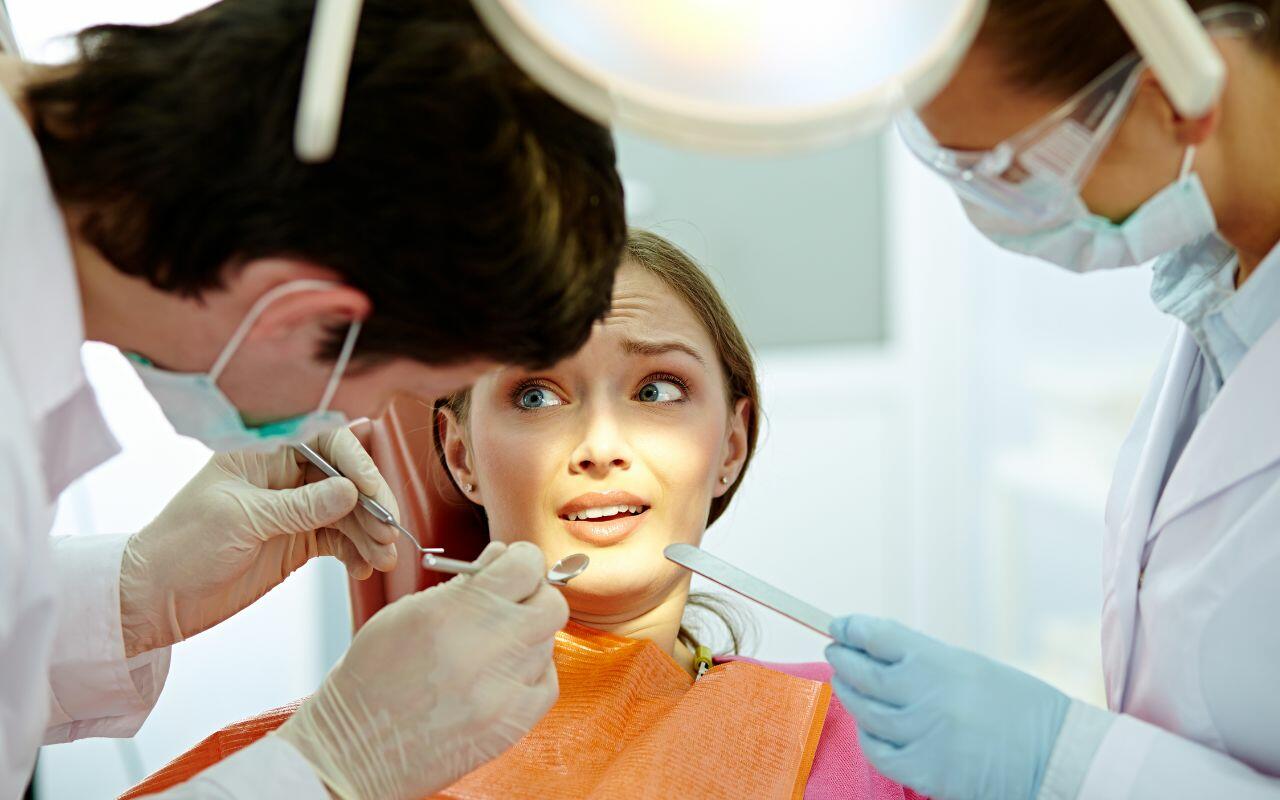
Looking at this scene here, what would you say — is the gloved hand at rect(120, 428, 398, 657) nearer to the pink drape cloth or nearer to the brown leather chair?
the brown leather chair

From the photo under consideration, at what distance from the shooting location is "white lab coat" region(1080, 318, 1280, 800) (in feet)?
3.53

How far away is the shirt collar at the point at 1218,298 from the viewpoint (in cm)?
115

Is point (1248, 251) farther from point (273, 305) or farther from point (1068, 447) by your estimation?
point (1068, 447)

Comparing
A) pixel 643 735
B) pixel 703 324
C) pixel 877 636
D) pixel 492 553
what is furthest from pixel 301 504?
pixel 877 636

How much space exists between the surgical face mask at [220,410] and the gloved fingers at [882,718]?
0.61 metres

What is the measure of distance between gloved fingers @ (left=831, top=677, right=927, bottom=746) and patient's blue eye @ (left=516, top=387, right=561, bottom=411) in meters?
0.58

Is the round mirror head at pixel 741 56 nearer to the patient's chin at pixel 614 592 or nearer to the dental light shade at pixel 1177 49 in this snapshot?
the dental light shade at pixel 1177 49

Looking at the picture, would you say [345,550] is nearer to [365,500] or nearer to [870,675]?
[365,500]

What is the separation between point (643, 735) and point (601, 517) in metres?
0.29

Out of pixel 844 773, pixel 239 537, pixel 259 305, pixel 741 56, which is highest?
pixel 741 56

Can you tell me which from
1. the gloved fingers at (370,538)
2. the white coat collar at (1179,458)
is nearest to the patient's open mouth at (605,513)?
the gloved fingers at (370,538)

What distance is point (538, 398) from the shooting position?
5.40ft

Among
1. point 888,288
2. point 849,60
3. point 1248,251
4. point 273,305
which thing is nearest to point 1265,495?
point 1248,251

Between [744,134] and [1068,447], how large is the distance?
2662 mm
